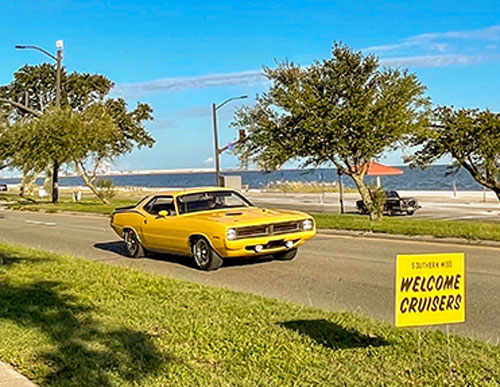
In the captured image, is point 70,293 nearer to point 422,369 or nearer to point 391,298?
point 391,298

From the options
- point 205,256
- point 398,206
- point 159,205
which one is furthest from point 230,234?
point 398,206

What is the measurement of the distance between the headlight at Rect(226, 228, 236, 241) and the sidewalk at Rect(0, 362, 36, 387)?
216 inches

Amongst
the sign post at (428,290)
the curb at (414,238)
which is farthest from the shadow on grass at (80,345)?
the curb at (414,238)

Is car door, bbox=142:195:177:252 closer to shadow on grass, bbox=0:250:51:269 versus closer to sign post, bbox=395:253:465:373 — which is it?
shadow on grass, bbox=0:250:51:269

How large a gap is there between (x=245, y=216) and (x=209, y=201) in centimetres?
137

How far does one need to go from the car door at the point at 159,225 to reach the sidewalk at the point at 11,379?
21.9 ft

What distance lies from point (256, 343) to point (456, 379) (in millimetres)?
1776

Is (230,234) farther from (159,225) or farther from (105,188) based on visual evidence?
(105,188)

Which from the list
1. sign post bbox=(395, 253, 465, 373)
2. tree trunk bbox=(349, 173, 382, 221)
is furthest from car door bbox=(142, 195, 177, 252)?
tree trunk bbox=(349, 173, 382, 221)

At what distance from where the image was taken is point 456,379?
457 centimetres

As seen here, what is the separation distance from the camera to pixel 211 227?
10734 mm

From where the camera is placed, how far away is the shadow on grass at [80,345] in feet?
16.1

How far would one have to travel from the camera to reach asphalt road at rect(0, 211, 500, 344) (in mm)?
7828

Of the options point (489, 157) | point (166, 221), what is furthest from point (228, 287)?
point (489, 157)
